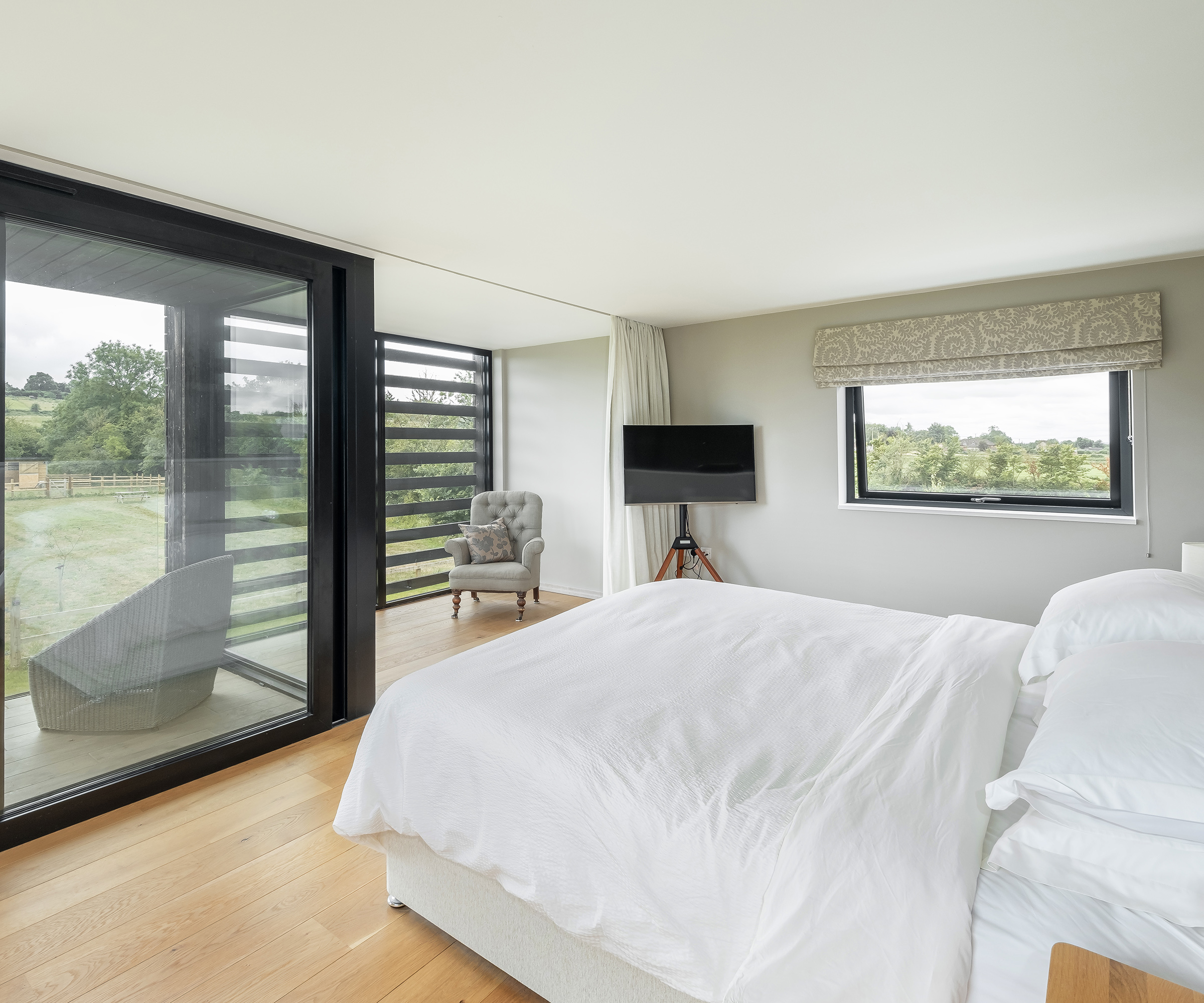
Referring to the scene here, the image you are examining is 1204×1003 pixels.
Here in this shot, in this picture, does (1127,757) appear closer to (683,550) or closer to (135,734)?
(135,734)

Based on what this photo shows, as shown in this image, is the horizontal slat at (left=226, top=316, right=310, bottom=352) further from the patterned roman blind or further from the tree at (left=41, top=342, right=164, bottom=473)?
the patterned roman blind

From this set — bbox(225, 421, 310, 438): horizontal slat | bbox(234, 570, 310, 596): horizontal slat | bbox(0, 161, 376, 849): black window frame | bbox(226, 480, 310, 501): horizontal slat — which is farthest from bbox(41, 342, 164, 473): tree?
bbox(234, 570, 310, 596): horizontal slat

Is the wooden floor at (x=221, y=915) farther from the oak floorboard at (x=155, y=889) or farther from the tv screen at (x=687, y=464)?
the tv screen at (x=687, y=464)

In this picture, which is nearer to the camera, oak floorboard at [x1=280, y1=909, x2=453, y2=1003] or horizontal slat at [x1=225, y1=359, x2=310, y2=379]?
oak floorboard at [x1=280, y1=909, x2=453, y2=1003]

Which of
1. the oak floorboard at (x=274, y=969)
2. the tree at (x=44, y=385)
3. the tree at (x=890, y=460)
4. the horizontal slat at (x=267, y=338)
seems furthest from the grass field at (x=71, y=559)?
the tree at (x=890, y=460)

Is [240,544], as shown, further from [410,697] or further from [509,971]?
[509,971]

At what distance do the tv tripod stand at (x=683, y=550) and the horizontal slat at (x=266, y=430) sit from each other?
8.81ft

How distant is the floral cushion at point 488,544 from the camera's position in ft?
17.7

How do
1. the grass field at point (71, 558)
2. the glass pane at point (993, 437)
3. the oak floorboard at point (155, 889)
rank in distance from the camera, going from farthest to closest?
the glass pane at point (993, 437) → the grass field at point (71, 558) → the oak floorboard at point (155, 889)

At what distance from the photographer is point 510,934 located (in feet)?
5.28

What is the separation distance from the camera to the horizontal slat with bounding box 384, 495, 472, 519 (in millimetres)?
5750

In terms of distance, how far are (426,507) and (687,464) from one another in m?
2.60

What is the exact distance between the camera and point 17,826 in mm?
2252

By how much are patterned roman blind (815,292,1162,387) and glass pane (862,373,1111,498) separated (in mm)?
172
